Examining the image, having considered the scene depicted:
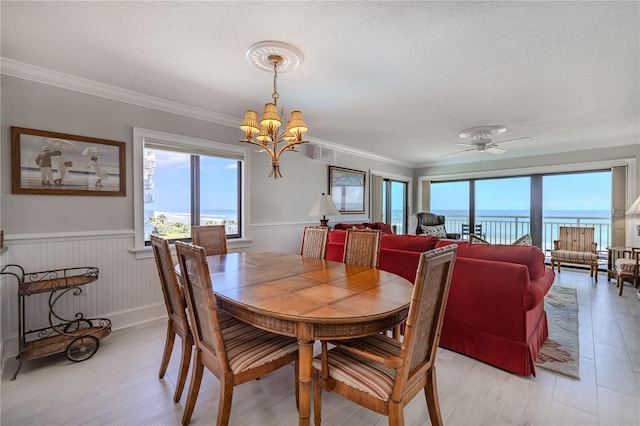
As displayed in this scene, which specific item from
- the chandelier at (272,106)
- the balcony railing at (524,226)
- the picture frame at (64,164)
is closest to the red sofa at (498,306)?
the chandelier at (272,106)

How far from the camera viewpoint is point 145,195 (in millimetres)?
3070

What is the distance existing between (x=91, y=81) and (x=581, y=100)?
16.2 feet

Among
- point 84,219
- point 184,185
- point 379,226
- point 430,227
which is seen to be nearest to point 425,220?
point 430,227

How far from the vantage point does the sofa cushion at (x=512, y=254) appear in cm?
214

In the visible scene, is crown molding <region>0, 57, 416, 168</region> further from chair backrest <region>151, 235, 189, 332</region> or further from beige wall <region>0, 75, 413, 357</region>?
chair backrest <region>151, 235, 189, 332</region>

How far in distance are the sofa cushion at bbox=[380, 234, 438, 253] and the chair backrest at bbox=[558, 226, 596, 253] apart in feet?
13.7

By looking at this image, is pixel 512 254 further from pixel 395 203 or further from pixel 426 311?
pixel 395 203

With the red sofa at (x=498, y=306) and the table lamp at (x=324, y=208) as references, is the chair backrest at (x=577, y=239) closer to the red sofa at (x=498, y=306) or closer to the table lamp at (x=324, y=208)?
the red sofa at (x=498, y=306)

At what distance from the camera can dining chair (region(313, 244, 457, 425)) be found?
114cm

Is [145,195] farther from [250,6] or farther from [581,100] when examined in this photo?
[581,100]

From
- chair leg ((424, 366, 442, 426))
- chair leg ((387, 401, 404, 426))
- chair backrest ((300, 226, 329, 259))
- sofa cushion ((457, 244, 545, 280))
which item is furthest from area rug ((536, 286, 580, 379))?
chair backrest ((300, 226, 329, 259))

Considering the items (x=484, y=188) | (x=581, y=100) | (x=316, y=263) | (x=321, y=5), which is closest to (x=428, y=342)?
(x=316, y=263)

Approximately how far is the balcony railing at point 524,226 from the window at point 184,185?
5534 millimetres

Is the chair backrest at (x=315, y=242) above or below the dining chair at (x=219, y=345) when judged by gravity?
above
